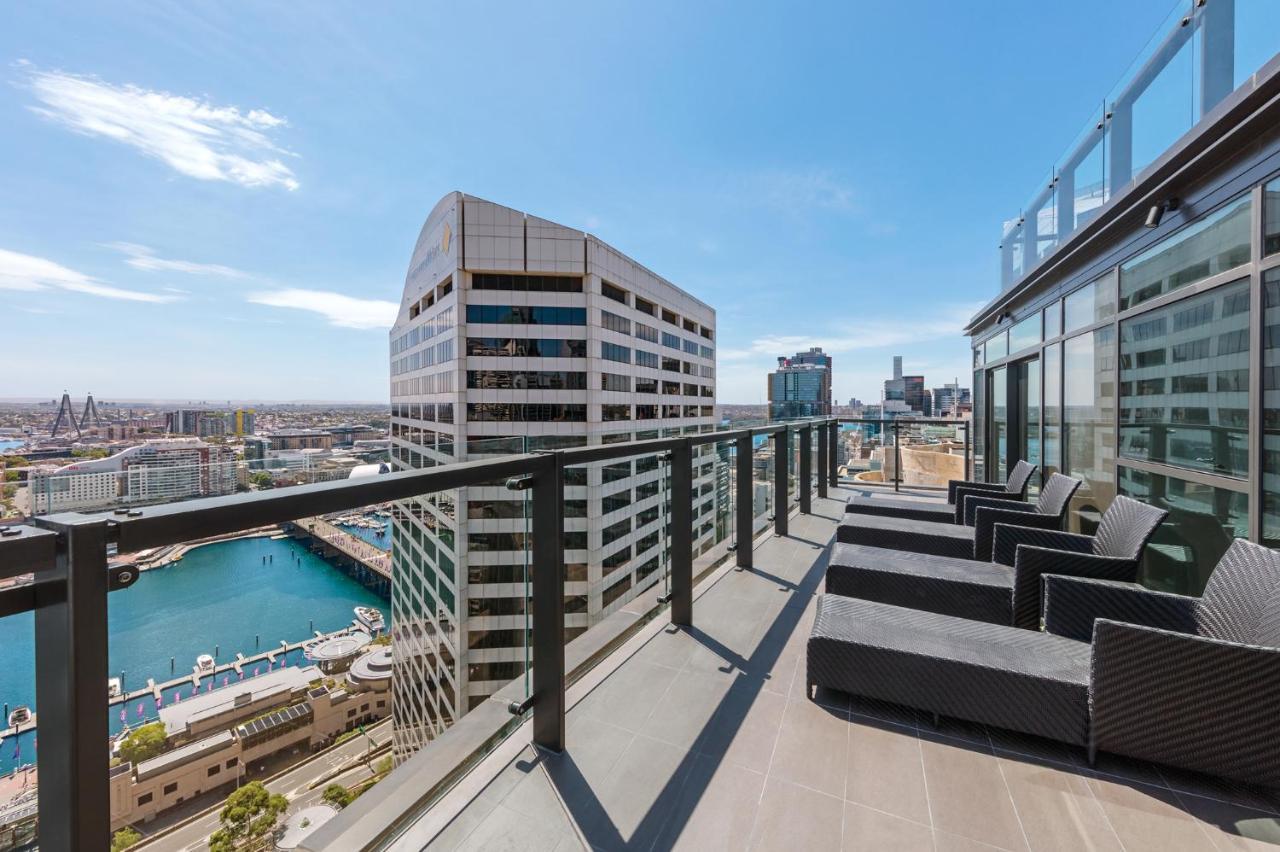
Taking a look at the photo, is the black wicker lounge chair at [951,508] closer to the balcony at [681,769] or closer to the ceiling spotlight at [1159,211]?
the ceiling spotlight at [1159,211]

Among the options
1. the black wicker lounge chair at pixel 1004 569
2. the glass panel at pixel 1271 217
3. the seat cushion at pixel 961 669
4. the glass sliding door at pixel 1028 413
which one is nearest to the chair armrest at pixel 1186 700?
the seat cushion at pixel 961 669

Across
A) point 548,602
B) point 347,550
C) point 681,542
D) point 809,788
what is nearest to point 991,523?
point 681,542

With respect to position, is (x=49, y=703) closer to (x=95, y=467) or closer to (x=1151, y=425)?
(x=95, y=467)

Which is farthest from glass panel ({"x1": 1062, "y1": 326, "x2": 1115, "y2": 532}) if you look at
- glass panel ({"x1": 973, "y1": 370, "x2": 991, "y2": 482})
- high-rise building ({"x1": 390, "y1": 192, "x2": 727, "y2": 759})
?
high-rise building ({"x1": 390, "y1": 192, "x2": 727, "y2": 759})

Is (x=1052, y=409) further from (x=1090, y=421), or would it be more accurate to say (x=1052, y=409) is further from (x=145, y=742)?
(x=145, y=742)

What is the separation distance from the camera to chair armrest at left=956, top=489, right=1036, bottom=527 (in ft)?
14.1

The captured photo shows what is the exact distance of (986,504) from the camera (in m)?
4.46

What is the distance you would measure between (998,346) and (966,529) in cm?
492

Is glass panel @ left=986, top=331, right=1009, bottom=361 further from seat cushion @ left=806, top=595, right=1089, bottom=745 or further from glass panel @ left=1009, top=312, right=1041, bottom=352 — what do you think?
seat cushion @ left=806, top=595, right=1089, bottom=745

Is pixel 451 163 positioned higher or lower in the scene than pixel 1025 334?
higher

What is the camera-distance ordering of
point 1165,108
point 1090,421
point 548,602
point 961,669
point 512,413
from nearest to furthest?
point 548,602 → point 961,669 → point 1165,108 → point 1090,421 → point 512,413

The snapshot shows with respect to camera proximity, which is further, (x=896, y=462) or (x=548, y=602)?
(x=896, y=462)

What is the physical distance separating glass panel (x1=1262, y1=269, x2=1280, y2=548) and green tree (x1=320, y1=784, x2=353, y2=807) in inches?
170

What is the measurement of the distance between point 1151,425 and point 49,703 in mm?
5606
